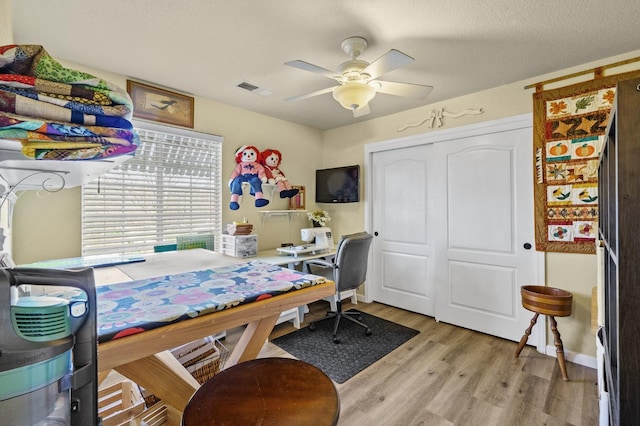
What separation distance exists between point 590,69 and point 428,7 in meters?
1.57

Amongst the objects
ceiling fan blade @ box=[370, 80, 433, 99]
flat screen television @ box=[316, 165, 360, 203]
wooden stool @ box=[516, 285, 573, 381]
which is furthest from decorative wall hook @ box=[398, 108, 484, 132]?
wooden stool @ box=[516, 285, 573, 381]

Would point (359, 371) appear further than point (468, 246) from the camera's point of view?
No

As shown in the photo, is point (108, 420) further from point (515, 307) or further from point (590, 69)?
point (590, 69)

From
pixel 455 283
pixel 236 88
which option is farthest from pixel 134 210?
pixel 455 283

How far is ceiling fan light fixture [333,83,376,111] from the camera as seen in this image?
71.5 inches

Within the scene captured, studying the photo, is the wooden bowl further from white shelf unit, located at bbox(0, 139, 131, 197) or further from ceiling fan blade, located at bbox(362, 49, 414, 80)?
white shelf unit, located at bbox(0, 139, 131, 197)

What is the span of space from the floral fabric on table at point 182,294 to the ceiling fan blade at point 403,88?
1381 mm

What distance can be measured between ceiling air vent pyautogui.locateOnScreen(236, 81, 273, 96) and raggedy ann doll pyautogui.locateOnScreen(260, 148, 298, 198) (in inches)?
25.8

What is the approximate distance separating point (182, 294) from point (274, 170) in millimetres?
2394

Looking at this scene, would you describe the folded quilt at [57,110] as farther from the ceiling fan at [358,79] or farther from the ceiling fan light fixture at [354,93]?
the ceiling fan light fixture at [354,93]

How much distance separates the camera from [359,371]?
7.07 ft

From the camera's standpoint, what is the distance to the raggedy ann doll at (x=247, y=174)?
300cm

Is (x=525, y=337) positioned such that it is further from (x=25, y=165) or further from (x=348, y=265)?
(x=25, y=165)

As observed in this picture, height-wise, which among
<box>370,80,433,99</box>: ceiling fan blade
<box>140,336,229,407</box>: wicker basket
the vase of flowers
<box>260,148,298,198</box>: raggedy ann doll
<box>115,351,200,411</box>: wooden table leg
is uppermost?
<box>370,80,433,99</box>: ceiling fan blade
